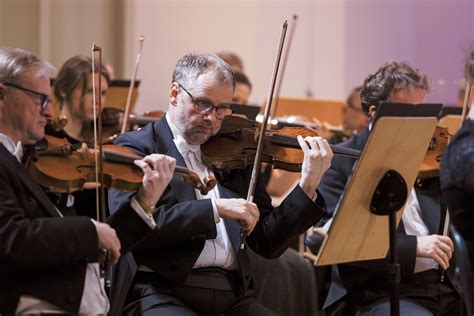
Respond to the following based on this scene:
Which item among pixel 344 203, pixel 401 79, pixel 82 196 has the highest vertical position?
pixel 401 79

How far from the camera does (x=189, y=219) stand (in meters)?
2.38

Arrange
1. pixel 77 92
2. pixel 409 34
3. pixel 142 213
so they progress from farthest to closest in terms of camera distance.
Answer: pixel 409 34 < pixel 77 92 < pixel 142 213

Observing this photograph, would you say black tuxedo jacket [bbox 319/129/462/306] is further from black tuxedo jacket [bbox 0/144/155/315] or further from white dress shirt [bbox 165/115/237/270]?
black tuxedo jacket [bbox 0/144/155/315]

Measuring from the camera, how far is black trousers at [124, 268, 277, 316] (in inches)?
95.2

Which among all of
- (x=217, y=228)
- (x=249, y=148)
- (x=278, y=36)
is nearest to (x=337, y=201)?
(x=249, y=148)

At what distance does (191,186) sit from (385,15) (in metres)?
4.41

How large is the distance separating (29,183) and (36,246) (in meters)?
0.18

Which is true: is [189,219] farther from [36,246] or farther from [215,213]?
[36,246]

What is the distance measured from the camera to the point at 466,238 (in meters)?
2.14

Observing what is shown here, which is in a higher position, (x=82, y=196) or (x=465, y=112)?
(x=465, y=112)

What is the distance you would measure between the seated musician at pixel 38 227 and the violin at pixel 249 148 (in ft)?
1.39

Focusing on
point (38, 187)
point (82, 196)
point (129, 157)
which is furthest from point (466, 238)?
point (82, 196)

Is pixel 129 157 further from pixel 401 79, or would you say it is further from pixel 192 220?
pixel 401 79

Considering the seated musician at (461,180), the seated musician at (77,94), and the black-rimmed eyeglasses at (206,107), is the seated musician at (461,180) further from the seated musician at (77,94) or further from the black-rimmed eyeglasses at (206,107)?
the seated musician at (77,94)
